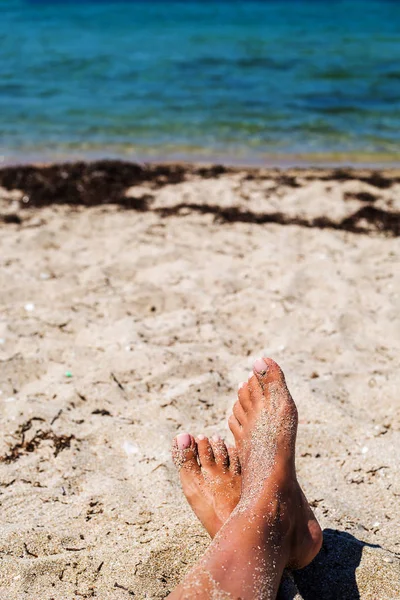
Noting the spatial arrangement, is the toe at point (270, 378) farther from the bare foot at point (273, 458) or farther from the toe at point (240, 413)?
the toe at point (240, 413)

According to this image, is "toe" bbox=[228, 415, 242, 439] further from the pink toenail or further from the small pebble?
the small pebble

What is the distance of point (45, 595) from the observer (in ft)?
5.43

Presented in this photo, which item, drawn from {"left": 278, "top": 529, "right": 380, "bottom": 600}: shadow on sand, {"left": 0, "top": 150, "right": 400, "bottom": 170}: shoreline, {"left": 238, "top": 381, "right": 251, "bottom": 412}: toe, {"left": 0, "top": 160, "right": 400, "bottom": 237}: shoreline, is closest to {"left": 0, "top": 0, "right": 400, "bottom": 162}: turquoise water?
{"left": 0, "top": 150, "right": 400, "bottom": 170}: shoreline

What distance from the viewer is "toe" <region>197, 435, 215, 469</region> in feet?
6.75

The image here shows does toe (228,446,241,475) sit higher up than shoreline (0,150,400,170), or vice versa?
toe (228,446,241,475)

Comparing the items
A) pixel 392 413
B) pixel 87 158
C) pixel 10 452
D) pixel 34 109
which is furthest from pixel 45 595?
pixel 34 109

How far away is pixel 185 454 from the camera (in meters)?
2.04

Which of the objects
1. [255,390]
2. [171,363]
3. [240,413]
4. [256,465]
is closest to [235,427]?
[240,413]

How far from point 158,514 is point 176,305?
156cm

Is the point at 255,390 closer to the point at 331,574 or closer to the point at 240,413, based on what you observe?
the point at 240,413

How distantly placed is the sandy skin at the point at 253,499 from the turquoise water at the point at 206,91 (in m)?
5.07

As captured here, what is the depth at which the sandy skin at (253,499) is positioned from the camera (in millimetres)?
1534

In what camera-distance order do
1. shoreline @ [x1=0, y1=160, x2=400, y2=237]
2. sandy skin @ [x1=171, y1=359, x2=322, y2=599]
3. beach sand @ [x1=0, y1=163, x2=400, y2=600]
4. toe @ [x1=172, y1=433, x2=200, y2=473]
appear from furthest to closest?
shoreline @ [x1=0, y1=160, x2=400, y2=237]
toe @ [x1=172, y1=433, x2=200, y2=473]
beach sand @ [x1=0, y1=163, x2=400, y2=600]
sandy skin @ [x1=171, y1=359, x2=322, y2=599]

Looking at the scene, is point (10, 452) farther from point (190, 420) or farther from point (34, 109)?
point (34, 109)
